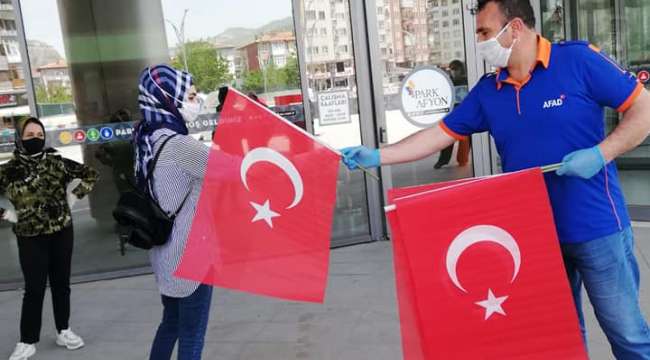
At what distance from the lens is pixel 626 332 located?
2.64 metres

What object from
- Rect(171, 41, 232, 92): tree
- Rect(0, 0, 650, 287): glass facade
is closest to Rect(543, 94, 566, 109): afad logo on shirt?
Rect(0, 0, 650, 287): glass facade

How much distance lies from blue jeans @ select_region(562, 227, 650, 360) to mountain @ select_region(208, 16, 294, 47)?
15.8ft

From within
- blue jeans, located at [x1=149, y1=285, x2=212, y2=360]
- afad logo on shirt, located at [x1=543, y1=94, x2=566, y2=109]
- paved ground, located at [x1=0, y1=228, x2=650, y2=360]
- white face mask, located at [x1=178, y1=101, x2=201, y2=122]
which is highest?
white face mask, located at [x1=178, y1=101, x2=201, y2=122]

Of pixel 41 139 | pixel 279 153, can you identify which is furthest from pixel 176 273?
pixel 41 139

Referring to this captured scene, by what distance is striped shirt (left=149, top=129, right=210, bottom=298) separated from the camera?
314cm

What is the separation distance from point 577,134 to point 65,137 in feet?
17.5

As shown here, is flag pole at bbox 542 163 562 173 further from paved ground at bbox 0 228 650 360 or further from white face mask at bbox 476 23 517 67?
paved ground at bbox 0 228 650 360

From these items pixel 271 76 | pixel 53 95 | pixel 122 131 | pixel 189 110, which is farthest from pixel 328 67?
pixel 189 110

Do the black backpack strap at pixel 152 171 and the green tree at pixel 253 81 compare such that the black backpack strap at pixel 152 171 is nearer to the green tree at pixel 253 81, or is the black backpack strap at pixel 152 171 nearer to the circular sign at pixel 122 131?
the circular sign at pixel 122 131

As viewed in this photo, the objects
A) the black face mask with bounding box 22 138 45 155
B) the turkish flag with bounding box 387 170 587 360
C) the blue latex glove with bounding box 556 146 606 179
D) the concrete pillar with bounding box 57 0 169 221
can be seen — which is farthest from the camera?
the concrete pillar with bounding box 57 0 169 221

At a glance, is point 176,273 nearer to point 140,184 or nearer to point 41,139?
point 140,184

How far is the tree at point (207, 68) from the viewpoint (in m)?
6.98

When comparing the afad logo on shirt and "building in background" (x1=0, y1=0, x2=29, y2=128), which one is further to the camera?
"building in background" (x1=0, y1=0, x2=29, y2=128)

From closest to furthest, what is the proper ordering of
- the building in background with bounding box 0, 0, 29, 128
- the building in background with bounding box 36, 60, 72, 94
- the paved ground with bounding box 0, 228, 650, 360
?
the paved ground with bounding box 0, 228, 650, 360, the building in background with bounding box 0, 0, 29, 128, the building in background with bounding box 36, 60, 72, 94
